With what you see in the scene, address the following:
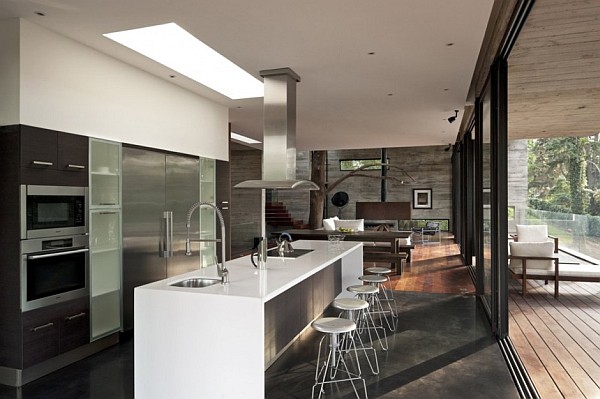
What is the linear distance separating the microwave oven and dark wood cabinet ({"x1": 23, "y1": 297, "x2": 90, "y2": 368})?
63cm

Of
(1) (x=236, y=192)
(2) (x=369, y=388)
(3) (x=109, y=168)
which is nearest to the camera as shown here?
(2) (x=369, y=388)

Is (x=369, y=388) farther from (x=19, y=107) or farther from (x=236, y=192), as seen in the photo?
(x=236, y=192)

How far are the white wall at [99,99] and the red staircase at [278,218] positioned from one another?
8755 millimetres

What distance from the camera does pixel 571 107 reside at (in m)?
6.38

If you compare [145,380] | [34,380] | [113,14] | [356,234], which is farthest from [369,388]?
[356,234]

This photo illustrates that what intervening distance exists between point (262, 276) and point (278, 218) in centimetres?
1135

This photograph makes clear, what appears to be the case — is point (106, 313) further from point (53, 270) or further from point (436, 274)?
point (436, 274)

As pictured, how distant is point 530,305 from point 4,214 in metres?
5.74

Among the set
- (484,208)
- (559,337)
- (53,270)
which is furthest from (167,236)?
(484,208)

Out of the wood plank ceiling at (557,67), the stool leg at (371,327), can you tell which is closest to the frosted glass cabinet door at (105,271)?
the stool leg at (371,327)

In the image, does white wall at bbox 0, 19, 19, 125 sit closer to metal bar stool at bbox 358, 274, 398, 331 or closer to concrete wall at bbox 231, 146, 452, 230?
metal bar stool at bbox 358, 274, 398, 331

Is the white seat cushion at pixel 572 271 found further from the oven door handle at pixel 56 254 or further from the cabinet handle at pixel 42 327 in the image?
the cabinet handle at pixel 42 327

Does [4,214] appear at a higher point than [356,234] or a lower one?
higher

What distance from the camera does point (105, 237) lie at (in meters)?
4.12
